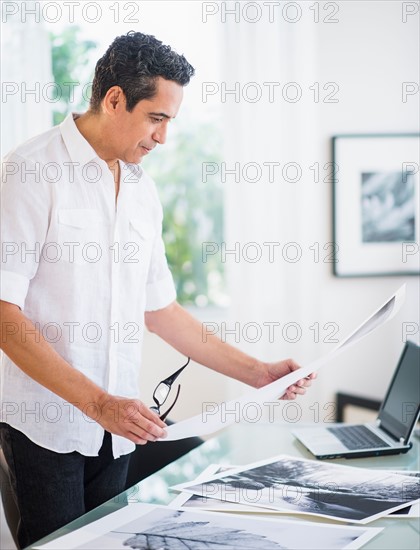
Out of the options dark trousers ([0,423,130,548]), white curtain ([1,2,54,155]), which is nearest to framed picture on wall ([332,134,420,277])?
white curtain ([1,2,54,155])

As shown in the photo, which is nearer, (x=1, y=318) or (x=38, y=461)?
(x=1, y=318)

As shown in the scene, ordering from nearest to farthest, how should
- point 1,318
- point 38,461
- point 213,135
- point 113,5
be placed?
point 1,318
point 38,461
point 113,5
point 213,135

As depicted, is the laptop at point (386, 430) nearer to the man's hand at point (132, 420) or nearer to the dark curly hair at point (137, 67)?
the man's hand at point (132, 420)

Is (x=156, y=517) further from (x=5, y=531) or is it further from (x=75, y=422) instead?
(x=5, y=531)

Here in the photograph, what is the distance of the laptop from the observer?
183 cm

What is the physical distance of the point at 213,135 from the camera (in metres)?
3.53

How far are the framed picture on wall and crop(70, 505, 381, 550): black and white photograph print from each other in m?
2.10

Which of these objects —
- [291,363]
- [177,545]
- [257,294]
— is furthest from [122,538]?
[257,294]

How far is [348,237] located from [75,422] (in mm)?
1963

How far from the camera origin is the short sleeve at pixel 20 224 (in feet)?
5.03

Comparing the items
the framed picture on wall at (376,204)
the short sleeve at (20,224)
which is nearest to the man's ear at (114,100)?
the short sleeve at (20,224)

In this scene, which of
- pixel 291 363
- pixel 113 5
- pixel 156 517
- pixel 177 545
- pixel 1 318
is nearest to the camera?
pixel 177 545

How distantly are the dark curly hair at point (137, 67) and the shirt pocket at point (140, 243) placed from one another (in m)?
0.28

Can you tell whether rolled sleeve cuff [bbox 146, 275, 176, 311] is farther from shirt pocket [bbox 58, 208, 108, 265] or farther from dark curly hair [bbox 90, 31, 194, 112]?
dark curly hair [bbox 90, 31, 194, 112]
